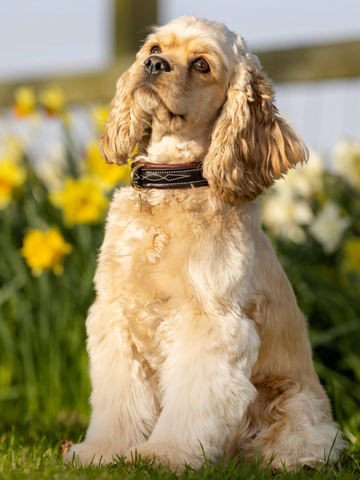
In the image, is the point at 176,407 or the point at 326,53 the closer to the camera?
the point at 176,407

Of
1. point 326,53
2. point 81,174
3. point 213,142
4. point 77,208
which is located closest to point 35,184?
point 81,174

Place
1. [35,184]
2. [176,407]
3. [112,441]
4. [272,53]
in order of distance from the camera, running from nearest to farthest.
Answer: [176,407]
[112,441]
[35,184]
[272,53]

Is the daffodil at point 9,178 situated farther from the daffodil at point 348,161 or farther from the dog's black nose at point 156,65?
the daffodil at point 348,161

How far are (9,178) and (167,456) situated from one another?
2.43 m

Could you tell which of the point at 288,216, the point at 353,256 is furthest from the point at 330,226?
the point at 288,216

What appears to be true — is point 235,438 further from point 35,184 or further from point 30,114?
point 30,114

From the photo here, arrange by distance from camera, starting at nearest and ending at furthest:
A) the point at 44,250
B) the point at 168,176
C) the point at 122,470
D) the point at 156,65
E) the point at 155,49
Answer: the point at 122,470 < the point at 156,65 < the point at 168,176 < the point at 155,49 < the point at 44,250

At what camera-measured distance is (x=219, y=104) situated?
240cm

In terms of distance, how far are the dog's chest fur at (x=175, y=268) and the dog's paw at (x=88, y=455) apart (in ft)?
1.23

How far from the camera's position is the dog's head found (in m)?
2.23

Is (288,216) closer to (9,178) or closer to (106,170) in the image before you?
(106,170)

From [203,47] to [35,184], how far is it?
6.85 ft

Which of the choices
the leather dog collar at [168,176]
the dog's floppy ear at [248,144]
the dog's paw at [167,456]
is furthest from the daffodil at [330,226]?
the dog's paw at [167,456]

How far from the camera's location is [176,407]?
2.12 m
